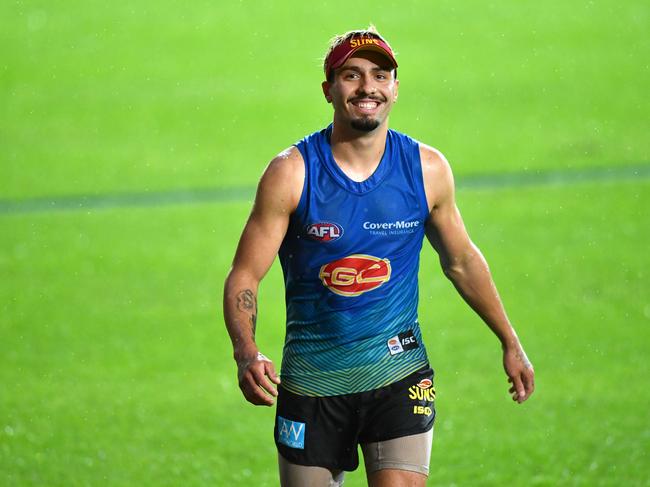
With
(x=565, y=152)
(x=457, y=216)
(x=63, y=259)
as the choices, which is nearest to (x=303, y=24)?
(x=565, y=152)

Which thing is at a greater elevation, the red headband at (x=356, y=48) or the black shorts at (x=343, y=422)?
the red headband at (x=356, y=48)

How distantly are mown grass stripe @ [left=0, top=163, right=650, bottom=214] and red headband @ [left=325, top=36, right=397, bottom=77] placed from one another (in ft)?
35.5

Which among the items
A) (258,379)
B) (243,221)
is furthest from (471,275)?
(243,221)

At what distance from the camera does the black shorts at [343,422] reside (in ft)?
18.0

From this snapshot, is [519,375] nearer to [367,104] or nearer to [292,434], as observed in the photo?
[292,434]

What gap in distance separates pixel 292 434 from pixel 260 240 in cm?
82

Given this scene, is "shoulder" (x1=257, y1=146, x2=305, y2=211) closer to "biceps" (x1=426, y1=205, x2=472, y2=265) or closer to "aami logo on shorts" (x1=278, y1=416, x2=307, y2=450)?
"biceps" (x1=426, y1=205, x2=472, y2=265)

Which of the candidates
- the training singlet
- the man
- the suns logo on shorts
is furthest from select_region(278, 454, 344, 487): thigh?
the suns logo on shorts

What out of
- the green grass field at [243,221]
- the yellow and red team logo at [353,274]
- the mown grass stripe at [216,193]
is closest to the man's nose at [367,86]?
the yellow and red team logo at [353,274]

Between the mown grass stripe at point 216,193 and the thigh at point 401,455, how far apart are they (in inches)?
428

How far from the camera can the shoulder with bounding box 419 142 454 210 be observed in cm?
556

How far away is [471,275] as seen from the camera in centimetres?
574

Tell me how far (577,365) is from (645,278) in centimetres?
257

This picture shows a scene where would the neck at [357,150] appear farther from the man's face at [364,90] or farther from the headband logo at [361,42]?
the headband logo at [361,42]
